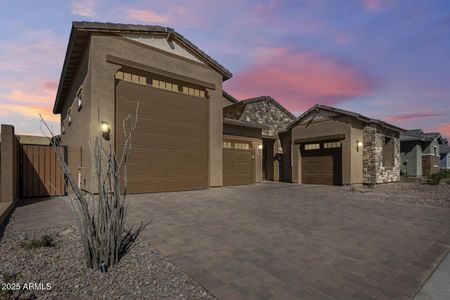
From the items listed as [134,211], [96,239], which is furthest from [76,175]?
[96,239]

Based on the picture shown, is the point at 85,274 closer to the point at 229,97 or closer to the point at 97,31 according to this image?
the point at 97,31

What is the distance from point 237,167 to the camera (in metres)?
14.7

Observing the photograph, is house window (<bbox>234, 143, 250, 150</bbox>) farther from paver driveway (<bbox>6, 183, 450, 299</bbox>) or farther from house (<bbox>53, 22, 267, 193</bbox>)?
paver driveway (<bbox>6, 183, 450, 299</bbox>)

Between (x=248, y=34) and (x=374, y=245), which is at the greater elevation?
(x=248, y=34)

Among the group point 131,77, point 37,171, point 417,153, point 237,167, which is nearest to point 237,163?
point 237,167

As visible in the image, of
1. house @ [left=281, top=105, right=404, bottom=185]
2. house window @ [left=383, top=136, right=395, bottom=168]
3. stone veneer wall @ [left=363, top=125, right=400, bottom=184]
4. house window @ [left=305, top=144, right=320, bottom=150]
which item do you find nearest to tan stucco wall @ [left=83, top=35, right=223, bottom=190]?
house @ [left=281, top=105, right=404, bottom=185]

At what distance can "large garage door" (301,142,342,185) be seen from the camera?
50.3 feet

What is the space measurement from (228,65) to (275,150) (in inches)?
331

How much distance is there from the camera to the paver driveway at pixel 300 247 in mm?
2965

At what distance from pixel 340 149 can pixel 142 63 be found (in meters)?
12.4

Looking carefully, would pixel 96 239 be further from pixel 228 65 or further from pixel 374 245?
pixel 228 65

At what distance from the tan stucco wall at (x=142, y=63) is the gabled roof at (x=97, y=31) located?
313mm

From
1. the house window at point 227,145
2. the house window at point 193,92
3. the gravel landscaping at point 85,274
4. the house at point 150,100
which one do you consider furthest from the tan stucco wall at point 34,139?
the gravel landscaping at point 85,274

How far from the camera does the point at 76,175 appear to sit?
32.6ft
